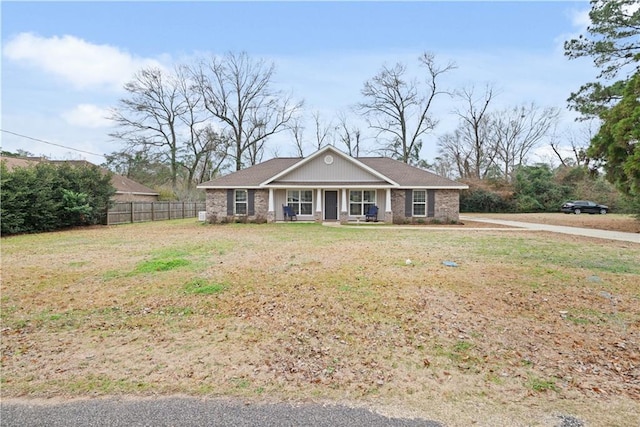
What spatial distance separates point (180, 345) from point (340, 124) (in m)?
36.8

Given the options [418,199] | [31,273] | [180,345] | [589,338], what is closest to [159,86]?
[418,199]

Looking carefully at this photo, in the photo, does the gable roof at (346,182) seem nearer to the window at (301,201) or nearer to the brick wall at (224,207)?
the brick wall at (224,207)

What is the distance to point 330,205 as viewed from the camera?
1984cm

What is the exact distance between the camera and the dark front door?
19.8 m

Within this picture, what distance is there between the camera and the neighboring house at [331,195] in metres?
19.1

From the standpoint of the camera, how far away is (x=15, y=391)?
2.95 meters

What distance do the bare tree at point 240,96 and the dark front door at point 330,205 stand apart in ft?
52.1

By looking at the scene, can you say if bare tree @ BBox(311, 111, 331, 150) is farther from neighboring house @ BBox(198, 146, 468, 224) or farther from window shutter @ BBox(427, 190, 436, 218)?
window shutter @ BBox(427, 190, 436, 218)

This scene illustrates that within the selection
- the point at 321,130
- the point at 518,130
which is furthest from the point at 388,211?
the point at 518,130

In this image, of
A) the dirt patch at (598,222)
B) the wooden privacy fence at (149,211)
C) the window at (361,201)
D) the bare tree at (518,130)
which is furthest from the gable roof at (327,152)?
the bare tree at (518,130)

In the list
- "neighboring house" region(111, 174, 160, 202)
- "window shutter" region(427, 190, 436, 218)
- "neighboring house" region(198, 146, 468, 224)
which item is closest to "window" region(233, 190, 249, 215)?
"neighboring house" region(198, 146, 468, 224)

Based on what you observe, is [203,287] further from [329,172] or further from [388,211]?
[388,211]

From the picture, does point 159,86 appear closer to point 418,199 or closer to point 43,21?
point 43,21

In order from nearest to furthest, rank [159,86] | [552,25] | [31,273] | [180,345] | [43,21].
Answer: [180,345], [31,273], [43,21], [552,25], [159,86]
